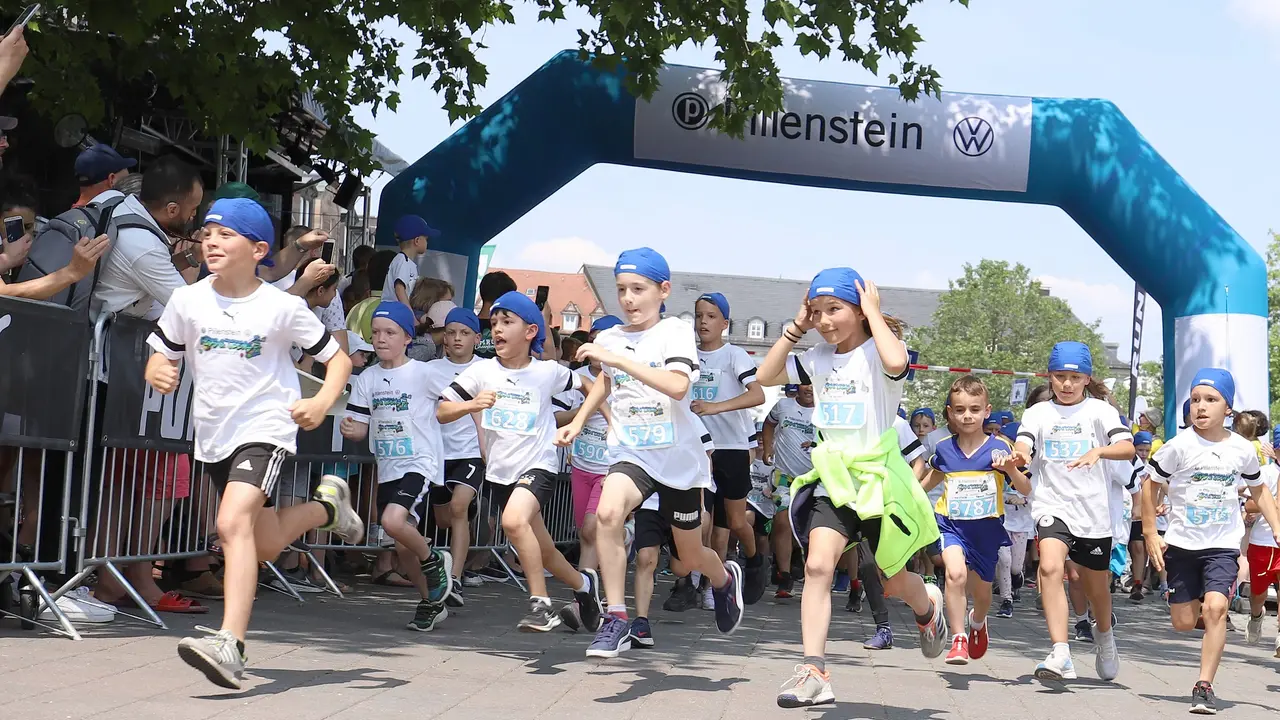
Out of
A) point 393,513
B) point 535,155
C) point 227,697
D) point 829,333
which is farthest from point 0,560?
point 535,155

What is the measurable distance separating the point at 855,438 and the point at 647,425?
4.18ft

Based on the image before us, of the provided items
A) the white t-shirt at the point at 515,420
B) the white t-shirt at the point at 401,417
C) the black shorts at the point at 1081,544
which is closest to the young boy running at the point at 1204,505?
the black shorts at the point at 1081,544

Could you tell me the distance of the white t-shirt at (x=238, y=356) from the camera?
6137 millimetres

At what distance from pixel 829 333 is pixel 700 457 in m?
1.34

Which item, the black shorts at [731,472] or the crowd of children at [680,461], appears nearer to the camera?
the crowd of children at [680,461]

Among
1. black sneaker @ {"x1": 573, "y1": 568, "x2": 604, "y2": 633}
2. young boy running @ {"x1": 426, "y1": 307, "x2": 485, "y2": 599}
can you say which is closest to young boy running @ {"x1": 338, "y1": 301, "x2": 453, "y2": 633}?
young boy running @ {"x1": 426, "y1": 307, "x2": 485, "y2": 599}

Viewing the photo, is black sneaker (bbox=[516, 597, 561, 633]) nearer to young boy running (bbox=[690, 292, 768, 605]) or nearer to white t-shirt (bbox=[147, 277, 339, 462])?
white t-shirt (bbox=[147, 277, 339, 462])

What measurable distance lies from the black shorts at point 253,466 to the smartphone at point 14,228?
239 cm

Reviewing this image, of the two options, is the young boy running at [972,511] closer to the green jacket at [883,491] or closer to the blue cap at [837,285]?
the green jacket at [883,491]

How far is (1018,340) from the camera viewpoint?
97.5 meters

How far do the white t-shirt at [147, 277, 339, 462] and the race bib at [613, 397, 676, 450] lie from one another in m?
1.70

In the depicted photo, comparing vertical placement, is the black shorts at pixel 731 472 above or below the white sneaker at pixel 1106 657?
above

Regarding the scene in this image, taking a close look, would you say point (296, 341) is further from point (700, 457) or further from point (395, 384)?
point (395, 384)

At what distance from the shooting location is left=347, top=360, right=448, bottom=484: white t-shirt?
9.30m
